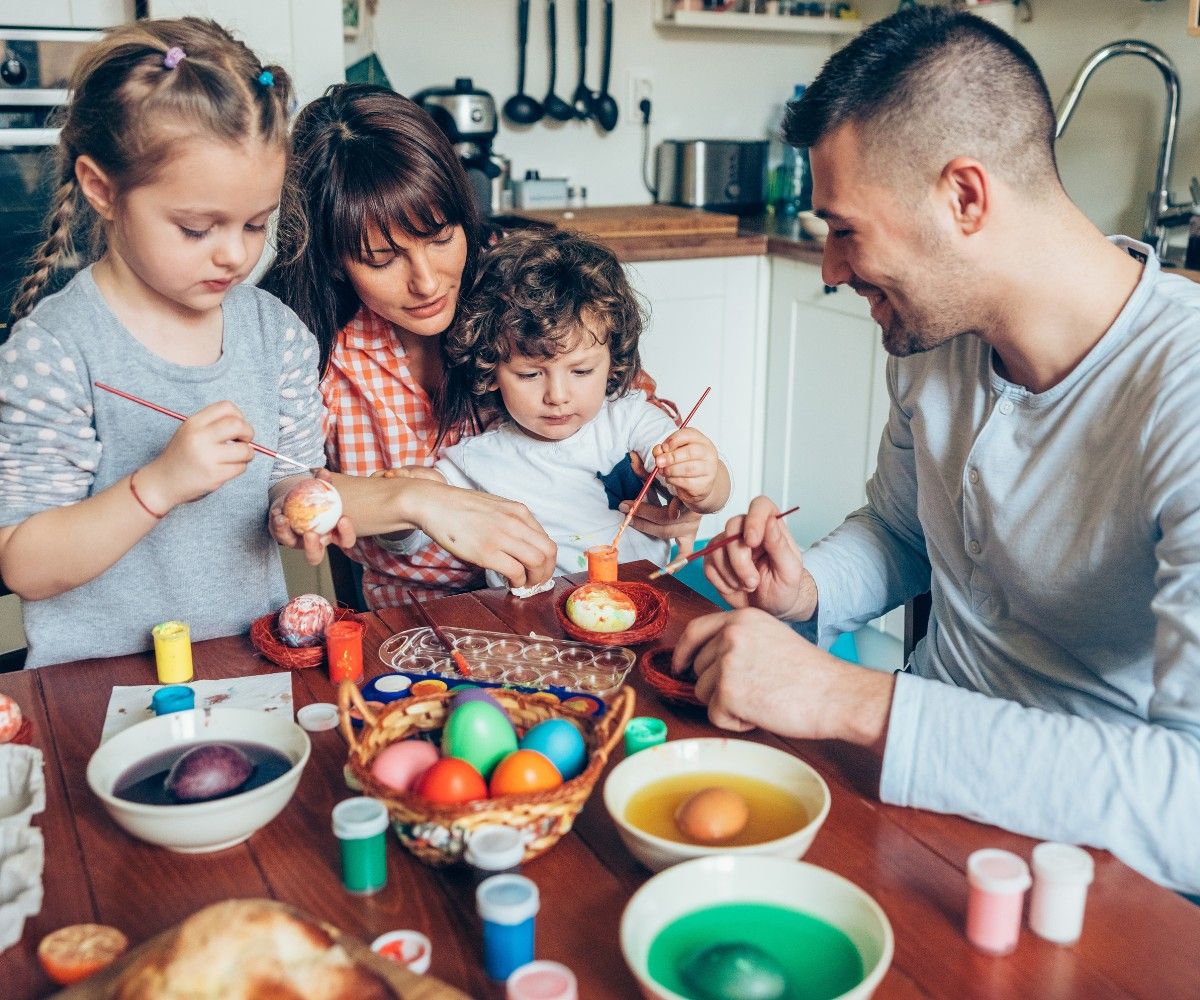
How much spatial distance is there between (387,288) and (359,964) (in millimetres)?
1231

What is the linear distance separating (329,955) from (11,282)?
229 cm

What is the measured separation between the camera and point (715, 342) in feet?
11.5

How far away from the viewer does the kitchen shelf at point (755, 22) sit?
373cm

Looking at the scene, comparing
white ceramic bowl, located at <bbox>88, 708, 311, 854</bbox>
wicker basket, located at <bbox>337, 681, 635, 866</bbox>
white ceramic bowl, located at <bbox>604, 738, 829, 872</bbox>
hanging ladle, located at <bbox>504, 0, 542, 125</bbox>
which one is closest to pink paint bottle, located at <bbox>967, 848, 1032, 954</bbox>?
white ceramic bowl, located at <bbox>604, 738, 829, 872</bbox>

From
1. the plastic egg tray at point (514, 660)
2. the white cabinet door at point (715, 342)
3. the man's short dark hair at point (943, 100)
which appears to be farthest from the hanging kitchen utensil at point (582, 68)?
the plastic egg tray at point (514, 660)

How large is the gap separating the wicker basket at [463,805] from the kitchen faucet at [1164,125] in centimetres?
235

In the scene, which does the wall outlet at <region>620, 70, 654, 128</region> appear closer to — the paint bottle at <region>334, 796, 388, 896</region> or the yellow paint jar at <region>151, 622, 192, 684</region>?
the yellow paint jar at <region>151, 622, 192, 684</region>

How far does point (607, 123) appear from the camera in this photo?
388cm

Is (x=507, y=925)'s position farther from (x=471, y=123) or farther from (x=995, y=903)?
(x=471, y=123)

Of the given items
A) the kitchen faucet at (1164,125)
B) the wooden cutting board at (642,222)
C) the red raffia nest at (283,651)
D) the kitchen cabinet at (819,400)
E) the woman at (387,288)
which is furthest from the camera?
the wooden cutting board at (642,222)

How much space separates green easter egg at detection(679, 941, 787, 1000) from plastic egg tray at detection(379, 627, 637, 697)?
47 cm

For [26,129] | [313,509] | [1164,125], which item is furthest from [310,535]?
[1164,125]

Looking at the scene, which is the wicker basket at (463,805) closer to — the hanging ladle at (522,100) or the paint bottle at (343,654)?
the paint bottle at (343,654)

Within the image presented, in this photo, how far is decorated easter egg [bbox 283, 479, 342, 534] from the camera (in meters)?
1.42
